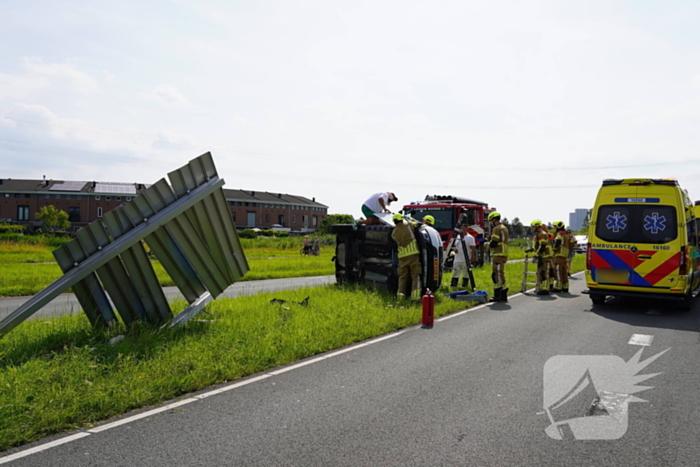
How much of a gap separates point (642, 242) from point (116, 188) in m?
88.0

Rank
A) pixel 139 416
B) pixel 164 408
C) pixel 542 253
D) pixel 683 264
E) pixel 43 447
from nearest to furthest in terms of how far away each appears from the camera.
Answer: pixel 43 447 → pixel 139 416 → pixel 164 408 → pixel 683 264 → pixel 542 253

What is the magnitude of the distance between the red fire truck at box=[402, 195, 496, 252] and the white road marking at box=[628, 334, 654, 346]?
1232 cm

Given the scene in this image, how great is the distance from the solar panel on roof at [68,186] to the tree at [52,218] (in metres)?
12.4

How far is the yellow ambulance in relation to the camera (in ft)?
36.8

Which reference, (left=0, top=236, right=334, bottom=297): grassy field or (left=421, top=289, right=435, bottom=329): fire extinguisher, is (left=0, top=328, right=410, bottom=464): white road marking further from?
(left=0, top=236, right=334, bottom=297): grassy field

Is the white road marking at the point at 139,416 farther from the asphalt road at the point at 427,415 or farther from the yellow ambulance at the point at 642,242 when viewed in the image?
the yellow ambulance at the point at 642,242

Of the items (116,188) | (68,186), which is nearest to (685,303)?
(116,188)

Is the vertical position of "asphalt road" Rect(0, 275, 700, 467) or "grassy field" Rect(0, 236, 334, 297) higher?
"grassy field" Rect(0, 236, 334, 297)

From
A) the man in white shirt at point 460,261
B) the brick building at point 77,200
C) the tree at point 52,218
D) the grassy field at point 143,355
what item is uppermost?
the brick building at point 77,200

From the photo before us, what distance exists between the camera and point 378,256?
43.0ft

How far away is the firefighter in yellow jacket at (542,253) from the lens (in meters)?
14.7

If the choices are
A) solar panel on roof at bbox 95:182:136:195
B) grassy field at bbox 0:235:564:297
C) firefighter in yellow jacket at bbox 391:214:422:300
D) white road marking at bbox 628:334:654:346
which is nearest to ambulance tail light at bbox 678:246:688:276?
white road marking at bbox 628:334:654:346

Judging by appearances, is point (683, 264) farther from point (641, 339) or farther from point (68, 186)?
point (68, 186)

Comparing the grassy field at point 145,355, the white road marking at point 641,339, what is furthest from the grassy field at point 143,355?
the white road marking at point 641,339
